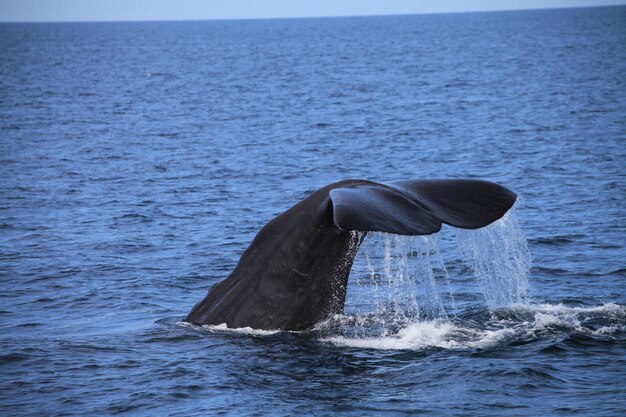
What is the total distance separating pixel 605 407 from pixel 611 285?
483 cm

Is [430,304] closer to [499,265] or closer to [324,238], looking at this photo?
[499,265]

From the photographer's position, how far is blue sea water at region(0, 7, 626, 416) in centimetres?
850

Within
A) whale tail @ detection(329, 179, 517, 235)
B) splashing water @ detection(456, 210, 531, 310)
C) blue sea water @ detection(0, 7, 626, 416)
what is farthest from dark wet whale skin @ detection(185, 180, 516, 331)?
splashing water @ detection(456, 210, 531, 310)

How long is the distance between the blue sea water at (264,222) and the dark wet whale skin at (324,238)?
32 centimetres

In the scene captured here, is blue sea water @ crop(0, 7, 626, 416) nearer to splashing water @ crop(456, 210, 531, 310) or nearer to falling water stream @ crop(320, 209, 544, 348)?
falling water stream @ crop(320, 209, 544, 348)

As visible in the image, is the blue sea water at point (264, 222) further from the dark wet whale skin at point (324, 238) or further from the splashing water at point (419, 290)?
the dark wet whale skin at point (324, 238)

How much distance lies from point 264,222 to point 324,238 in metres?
9.57

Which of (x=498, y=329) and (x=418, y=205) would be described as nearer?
(x=418, y=205)

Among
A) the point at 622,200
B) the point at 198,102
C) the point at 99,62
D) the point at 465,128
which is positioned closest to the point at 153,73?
the point at 99,62

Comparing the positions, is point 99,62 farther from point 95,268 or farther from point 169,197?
point 95,268

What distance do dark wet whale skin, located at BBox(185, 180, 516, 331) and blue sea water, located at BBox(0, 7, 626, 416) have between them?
315 millimetres

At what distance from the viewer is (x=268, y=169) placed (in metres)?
24.9

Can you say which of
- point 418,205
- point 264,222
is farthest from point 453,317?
point 264,222

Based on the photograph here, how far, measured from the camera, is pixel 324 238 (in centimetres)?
832
